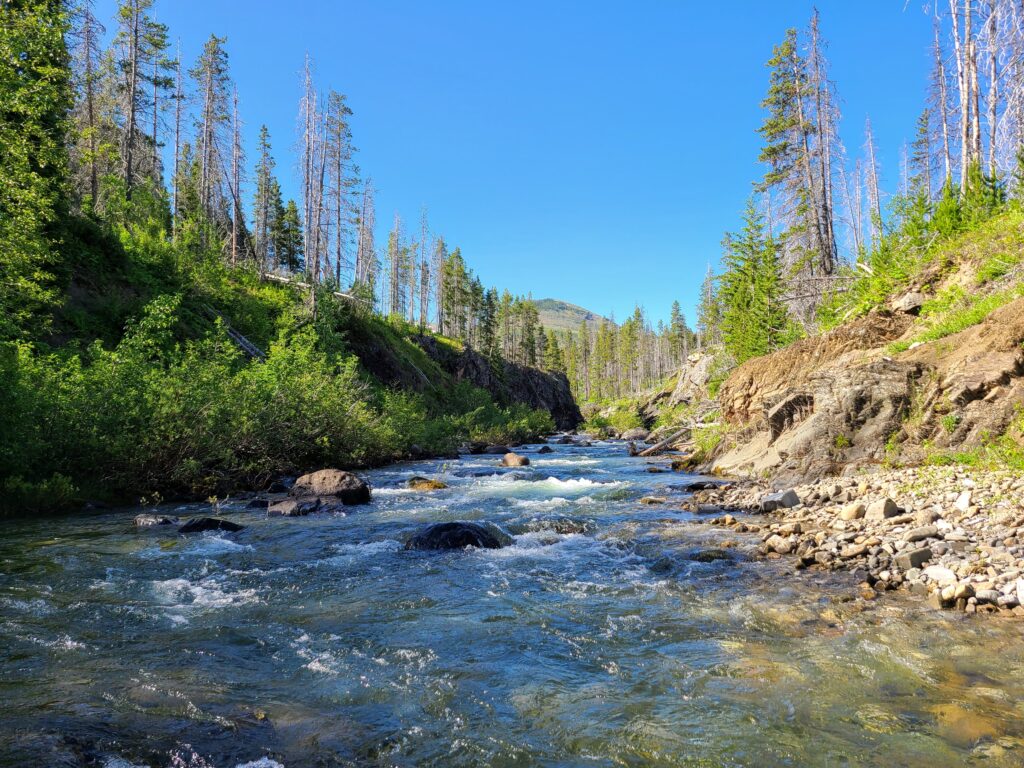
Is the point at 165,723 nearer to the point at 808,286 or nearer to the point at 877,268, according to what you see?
the point at 877,268

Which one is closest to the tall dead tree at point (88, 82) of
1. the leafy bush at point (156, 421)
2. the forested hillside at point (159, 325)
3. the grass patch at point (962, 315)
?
the forested hillside at point (159, 325)

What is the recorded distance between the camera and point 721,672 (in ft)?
16.1

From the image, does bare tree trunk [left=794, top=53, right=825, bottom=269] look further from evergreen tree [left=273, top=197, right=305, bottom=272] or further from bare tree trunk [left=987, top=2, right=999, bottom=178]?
evergreen tree [left=273, top=197, right=305, bottom=272]

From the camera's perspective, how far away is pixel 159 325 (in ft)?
44.7

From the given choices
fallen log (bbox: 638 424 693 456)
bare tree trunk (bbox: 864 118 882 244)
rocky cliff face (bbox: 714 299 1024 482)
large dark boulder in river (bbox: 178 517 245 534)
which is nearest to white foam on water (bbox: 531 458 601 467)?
fallen log (bbox: 638 424 693 456)

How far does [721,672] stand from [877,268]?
19026 millimetres

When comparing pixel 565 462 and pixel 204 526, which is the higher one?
pixel 204 526

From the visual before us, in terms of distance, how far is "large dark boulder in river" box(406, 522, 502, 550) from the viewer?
31.8ft

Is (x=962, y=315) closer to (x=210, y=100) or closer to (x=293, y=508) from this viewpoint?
(x=293, y=508)

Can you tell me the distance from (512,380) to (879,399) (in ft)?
179

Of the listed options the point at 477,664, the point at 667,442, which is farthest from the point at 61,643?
the point at 667,442

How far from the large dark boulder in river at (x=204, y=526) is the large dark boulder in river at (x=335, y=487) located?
11.4 feet

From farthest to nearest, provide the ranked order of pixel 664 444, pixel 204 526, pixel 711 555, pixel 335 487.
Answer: pixel 664 444 < pixel 335 487 < pixel 204 526 < pixel 711 555

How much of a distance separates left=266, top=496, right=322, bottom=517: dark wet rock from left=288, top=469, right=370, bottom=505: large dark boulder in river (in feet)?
3.19
